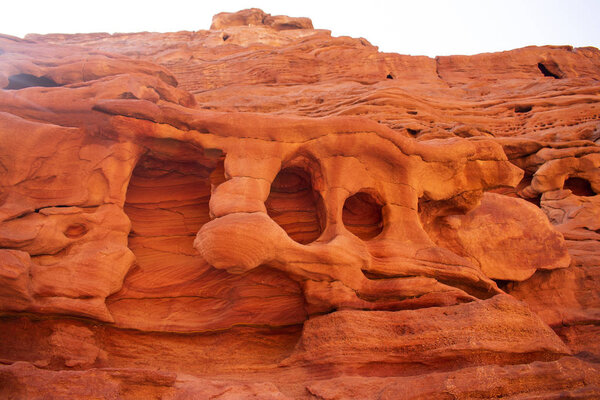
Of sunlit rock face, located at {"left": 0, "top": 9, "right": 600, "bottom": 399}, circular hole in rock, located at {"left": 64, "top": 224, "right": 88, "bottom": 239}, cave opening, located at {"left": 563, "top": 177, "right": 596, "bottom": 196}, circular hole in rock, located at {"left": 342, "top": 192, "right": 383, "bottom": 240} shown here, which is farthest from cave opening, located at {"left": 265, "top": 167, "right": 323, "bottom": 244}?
cave opening, located at {"left": 563, "top": 177, "right": 596, "bottom": 196}

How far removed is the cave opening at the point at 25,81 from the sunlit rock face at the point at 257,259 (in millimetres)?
30

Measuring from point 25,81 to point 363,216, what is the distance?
475 cm

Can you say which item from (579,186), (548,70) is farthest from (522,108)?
(548,70)

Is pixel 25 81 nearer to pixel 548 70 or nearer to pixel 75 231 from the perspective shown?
pixel 75 231

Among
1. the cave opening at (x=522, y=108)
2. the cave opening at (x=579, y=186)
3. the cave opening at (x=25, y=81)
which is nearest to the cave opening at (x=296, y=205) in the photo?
the cave opening at (x=25, y=81)

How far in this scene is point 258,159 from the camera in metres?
3.96

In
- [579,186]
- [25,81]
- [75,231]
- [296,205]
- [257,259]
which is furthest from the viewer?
[579,186]

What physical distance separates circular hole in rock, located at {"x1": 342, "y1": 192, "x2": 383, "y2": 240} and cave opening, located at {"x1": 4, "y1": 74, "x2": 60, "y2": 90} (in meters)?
4.20

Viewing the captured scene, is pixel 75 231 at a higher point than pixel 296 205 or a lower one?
lower

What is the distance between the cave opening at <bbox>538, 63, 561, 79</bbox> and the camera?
17.3 meters

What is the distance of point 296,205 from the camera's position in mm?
4590

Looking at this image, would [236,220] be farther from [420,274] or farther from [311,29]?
[311,29]

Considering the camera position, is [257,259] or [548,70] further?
[548,70]

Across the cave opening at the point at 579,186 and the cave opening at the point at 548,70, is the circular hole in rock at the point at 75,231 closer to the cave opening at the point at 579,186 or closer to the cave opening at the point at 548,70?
the cave opening at the point at 579,186
